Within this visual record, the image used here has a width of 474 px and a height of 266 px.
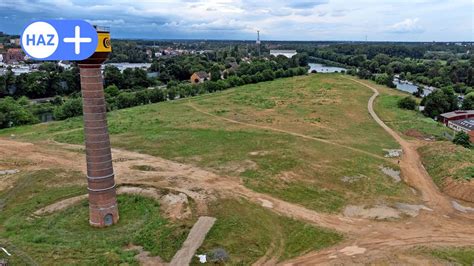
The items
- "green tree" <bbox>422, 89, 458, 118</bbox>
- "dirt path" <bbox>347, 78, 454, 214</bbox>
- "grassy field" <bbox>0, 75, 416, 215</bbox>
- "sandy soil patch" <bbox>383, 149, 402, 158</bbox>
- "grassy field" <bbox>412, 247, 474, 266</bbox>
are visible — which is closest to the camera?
"grassy field" <bbox>412, 247, 474, 266</bbox>

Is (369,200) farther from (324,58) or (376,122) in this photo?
(324,58)

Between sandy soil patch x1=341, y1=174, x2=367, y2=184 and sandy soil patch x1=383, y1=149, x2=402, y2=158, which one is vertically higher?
sandy soil patch x1=383, y1=149, x2=402, y2=158

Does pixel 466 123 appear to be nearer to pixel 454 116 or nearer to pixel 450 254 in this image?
pixel 454 116

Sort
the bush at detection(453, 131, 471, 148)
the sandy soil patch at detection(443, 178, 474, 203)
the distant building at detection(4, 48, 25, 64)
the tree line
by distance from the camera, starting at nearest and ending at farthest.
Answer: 1. the sandy soil patch at detection(443, 178, 474, 203)
2. the bush at detection(453, 131, 471, 148)
3. the tree line
4. the distant building at detection(4, 48, 25, 64)

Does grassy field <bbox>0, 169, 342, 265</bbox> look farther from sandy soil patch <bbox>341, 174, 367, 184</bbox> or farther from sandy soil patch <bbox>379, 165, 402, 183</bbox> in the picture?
sandy soil patch <bbox>379, 165, 402, 183</bbox>

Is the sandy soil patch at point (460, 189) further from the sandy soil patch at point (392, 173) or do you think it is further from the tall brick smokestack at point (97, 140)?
the tall brick smokestack at point (97, 140)

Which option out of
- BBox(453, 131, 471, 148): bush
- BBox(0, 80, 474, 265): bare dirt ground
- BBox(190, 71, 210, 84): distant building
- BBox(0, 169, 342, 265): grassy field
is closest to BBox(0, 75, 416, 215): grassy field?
BBox(0, 80, 474, 265): bare dirt ground

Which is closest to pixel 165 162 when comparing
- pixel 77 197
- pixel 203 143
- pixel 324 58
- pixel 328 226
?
pixel 203 143
